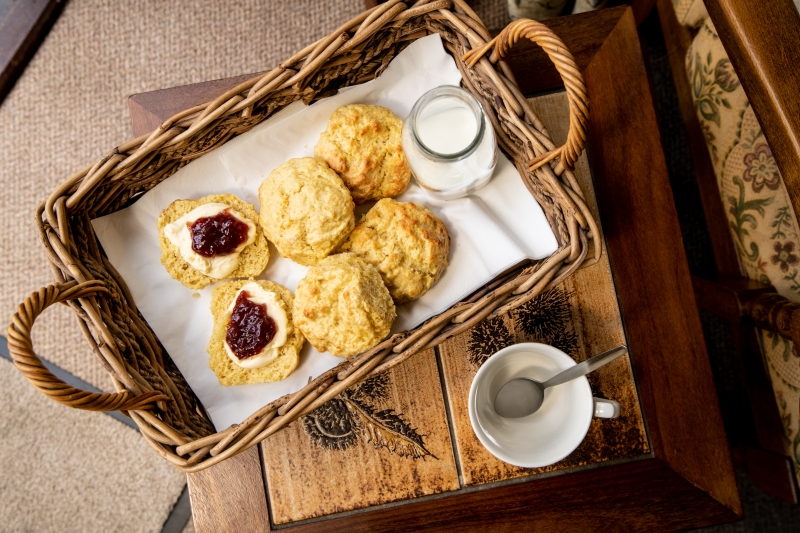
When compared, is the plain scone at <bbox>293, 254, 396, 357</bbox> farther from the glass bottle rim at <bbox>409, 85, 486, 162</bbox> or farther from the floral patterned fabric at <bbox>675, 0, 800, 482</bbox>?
the floral patterned fabric at <bbox>675, 0, 800, 482</bbox>

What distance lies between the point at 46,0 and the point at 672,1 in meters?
2.15

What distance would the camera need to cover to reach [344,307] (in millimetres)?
1045

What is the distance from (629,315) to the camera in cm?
121

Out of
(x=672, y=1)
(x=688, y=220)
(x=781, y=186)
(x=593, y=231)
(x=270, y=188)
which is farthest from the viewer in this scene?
(x=688, y=220)

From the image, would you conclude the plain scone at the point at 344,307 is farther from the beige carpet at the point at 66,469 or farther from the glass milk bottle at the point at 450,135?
the beige carpet at the point at 66,469

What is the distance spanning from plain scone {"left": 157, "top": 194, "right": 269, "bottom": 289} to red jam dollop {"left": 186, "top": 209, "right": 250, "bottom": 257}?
4 cm

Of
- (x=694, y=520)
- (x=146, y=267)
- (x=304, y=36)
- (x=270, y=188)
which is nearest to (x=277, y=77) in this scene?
(x=270, y=188)

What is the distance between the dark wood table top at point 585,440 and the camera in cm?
118

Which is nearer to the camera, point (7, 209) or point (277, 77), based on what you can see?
point (277, 77)

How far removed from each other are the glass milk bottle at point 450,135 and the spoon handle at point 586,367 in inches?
16.4

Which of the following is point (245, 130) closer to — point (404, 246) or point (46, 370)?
point (404, 246)

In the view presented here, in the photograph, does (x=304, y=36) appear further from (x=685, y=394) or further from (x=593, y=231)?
(x=685, y=394)

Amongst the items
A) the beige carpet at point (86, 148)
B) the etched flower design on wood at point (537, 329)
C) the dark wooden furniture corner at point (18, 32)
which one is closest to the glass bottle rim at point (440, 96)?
the etched flower design on wood at point (537, 329)

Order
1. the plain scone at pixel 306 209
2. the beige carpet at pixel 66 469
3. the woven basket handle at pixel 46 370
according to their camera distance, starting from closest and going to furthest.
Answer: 1. the woven basket handle at pixel 46 370
2. the plain scone at pixel 306 209
3. the beige carpet at pixel 66 469
